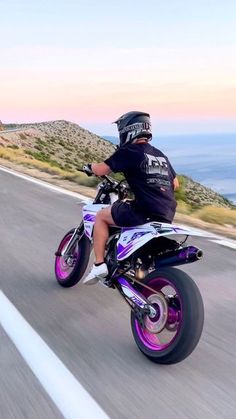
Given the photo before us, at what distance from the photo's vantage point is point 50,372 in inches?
155

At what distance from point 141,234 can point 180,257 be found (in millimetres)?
396

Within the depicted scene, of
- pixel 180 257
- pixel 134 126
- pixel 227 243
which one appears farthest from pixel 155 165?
pixel 227 243

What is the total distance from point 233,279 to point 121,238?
206 centimetres

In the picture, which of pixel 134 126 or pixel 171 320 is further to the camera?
pixel 134 126

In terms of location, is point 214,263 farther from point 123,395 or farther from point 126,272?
point 123,395

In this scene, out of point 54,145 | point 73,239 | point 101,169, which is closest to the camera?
point 101,169

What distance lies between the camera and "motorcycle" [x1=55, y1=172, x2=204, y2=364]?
12.5 feet

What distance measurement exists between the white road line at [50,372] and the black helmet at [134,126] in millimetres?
1806

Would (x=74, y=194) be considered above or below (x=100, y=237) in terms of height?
below

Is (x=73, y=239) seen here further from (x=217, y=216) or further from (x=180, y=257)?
(x=217, y=216)

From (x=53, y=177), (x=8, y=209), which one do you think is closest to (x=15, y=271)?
(x=8, y=209)

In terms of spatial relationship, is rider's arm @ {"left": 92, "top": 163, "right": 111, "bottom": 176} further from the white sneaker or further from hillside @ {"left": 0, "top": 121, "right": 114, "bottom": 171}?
hillside @ {"left": 0, "top": 121, "right": 114, "bottom": 171}

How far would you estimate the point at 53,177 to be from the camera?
630 inches

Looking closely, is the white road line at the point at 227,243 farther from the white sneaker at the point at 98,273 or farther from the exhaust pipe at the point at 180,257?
the exhaust pipe at the point at 180,257
